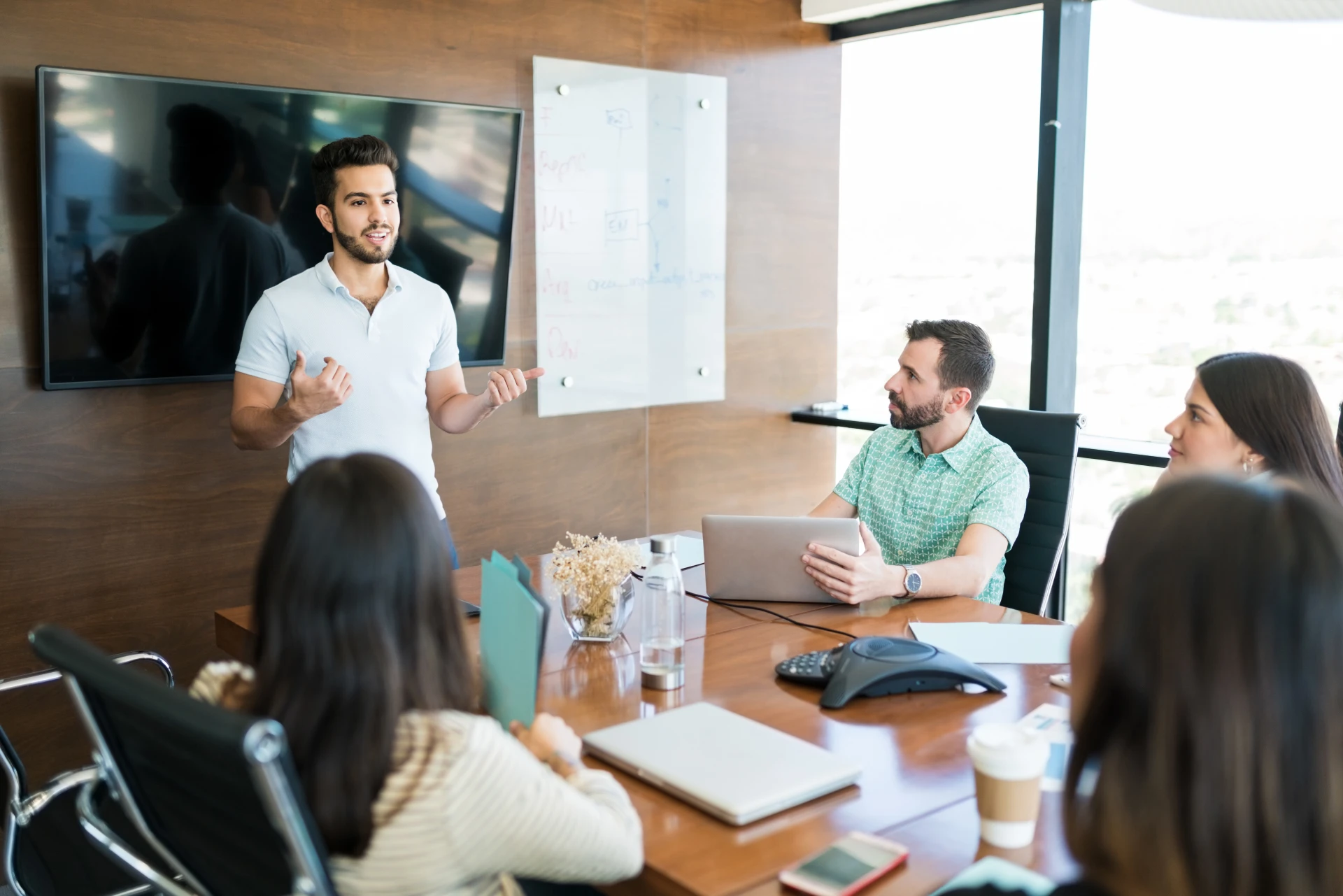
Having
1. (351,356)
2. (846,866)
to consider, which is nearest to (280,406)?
(351,356)

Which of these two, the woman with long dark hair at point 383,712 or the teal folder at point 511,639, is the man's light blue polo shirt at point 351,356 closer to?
the teal folder at point 511,639

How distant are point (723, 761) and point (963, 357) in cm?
161

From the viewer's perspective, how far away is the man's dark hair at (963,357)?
2.77 metres

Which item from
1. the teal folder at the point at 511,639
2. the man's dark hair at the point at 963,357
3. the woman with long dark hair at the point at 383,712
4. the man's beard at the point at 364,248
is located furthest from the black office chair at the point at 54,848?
the man's dark hair at the point at 963,357

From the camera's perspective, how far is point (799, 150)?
4.51 m

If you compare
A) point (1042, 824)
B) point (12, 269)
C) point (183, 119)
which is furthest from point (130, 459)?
point (1042, 824)

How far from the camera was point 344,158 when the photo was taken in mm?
2844

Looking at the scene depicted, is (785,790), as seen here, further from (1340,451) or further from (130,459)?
(130,459)

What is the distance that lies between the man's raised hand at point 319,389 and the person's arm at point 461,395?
338mm

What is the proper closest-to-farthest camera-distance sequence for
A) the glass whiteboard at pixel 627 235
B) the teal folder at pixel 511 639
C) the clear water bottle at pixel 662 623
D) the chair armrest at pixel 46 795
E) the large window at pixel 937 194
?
the teal folder at pixel 511 639, the chair armrest at pixel 46 795, the clear water bottle at pixel 662 623, the glass whiteboard at pixel 627 235, the large window at pixel 937 194

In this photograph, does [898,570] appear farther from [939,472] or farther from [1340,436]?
[1340,436]

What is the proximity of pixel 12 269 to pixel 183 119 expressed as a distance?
56 centimetres

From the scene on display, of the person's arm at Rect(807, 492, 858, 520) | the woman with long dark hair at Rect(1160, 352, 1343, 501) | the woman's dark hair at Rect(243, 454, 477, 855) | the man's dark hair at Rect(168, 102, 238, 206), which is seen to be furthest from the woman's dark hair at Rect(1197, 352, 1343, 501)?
the man's dark hair at Rect(168, 102, 238, 206)

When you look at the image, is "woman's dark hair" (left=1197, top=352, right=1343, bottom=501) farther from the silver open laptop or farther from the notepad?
the notepad
